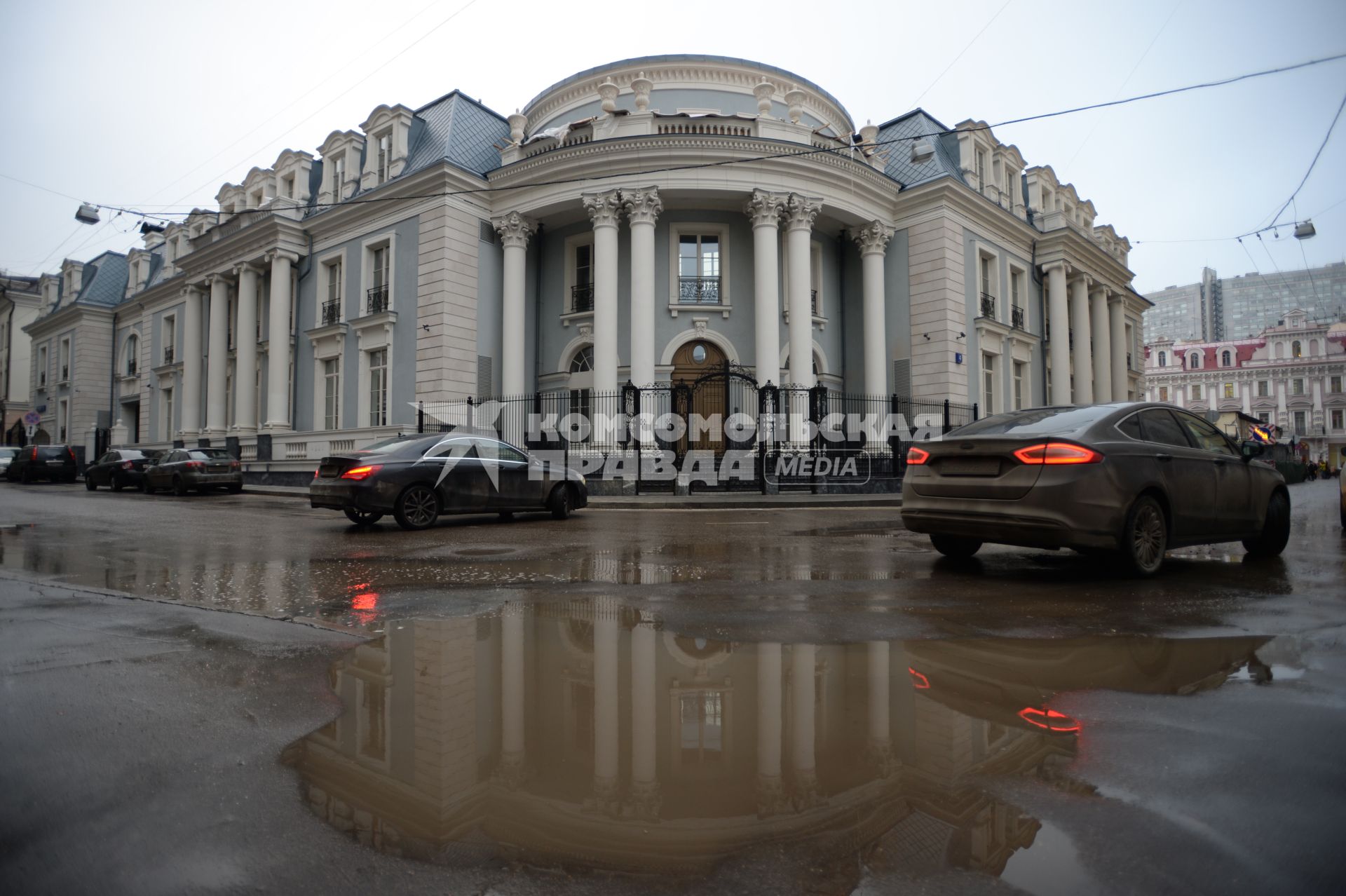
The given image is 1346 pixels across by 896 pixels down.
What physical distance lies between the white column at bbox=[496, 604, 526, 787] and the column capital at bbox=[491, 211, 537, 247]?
20822mm

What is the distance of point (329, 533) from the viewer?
32.9 ft

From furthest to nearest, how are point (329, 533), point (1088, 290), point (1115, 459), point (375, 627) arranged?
point (1088, 290) → point (329, 533) → point (1115, 459) → point (375, 627)

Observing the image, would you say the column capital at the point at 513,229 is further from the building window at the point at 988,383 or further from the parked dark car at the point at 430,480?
the building window at the point at 988,383

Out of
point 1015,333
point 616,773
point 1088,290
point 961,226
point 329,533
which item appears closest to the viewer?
point 616,773

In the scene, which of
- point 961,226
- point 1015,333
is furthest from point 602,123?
point 1015,333

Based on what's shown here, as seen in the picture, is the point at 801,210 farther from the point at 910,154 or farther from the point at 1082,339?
the point at 1082,339

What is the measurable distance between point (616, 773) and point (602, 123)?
2283cm

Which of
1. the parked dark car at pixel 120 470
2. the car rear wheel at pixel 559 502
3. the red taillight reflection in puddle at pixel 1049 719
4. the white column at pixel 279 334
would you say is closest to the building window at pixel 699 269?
the car rear wheel at pixel 559 502

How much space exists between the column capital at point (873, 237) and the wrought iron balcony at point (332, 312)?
59.5 feet

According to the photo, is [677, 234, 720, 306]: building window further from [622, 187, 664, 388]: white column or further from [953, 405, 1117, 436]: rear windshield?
[953, 405, 1117, 436]: rear windshield

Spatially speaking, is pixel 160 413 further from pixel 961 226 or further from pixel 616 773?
pixel 616 773

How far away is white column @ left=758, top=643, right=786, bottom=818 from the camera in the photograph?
2.19m

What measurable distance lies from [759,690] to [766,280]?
19253 mm

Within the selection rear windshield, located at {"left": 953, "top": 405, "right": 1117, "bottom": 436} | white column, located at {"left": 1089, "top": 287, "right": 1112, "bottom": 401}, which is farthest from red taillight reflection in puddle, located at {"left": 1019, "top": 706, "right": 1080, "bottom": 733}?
white column, located at {"left": 1089, "top": 287, "right": 1112, "bottom": 401}
